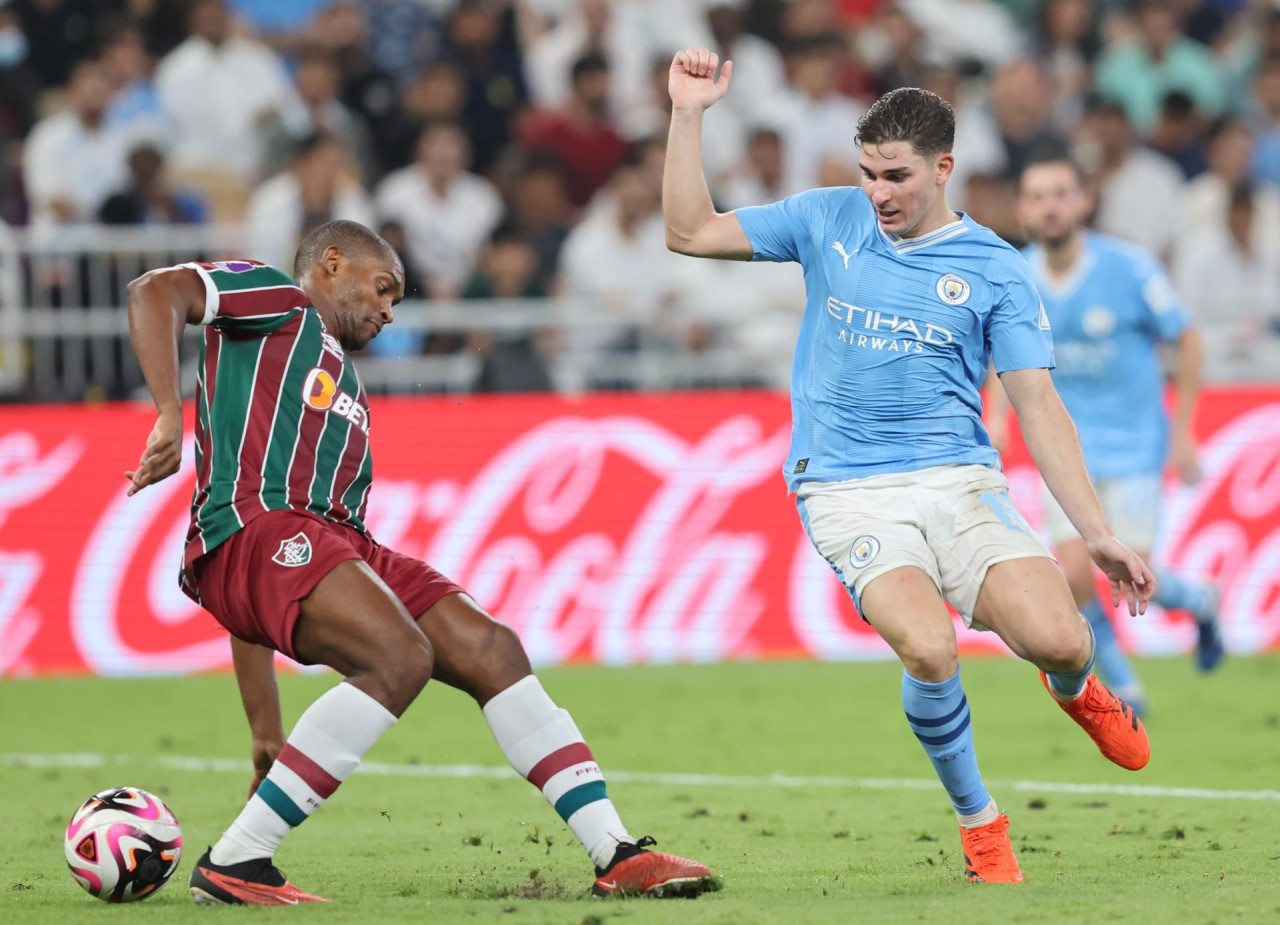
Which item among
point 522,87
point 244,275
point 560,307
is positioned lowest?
point 560,307

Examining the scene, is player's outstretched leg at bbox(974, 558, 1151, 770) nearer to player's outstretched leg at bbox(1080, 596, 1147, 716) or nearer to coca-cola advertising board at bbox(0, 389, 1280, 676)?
player's outstretched leg at bbox(1080, 596, 1147, 716)

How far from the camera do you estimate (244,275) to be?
5363mm

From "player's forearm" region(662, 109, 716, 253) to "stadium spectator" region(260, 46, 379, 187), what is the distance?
8.92 m

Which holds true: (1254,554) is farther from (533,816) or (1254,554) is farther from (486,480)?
(533,816)

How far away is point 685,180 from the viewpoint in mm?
5816

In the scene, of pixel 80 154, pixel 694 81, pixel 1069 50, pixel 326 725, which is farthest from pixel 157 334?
pixel 1069 50

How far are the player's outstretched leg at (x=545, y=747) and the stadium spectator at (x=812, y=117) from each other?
10480 mm

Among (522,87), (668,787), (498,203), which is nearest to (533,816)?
(668,787)

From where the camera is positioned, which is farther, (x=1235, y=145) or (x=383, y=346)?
(x=1235, y=145)

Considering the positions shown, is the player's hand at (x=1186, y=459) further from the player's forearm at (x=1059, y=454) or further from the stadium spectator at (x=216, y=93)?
the stadium spectator at (x=216, y=93)

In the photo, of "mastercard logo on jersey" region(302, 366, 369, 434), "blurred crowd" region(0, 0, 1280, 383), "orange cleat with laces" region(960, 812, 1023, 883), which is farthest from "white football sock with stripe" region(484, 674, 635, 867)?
"blurred crowd" region(0, 0, 1280, 383)

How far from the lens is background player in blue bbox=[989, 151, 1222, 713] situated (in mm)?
9484

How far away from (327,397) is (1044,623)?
7.37 feet

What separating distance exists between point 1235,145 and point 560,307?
21.0 ft
